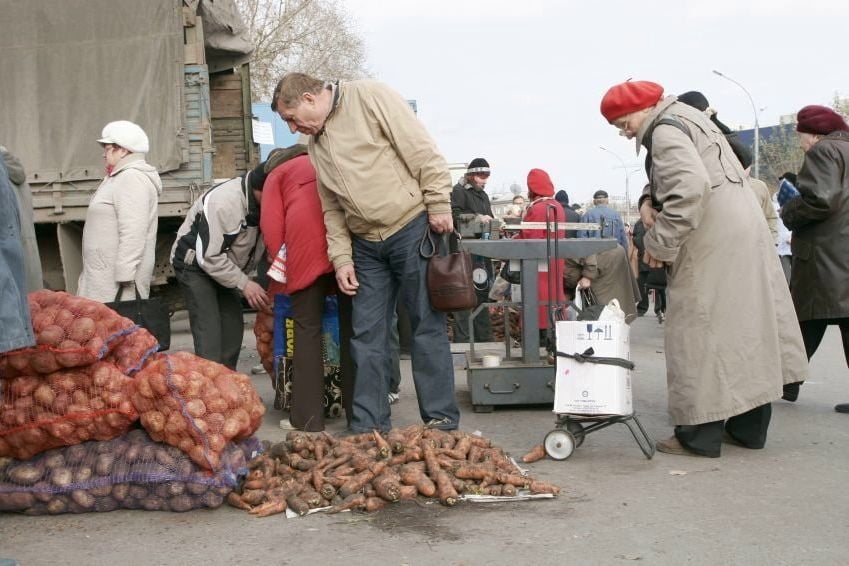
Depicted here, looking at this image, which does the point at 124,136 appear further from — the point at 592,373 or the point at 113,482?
the point at 592,373

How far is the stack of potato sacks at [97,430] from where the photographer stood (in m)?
4.62

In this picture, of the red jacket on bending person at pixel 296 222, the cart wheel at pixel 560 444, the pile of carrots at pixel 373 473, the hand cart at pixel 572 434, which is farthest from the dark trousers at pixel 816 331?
the red jacket on bending person at pixel 296 222

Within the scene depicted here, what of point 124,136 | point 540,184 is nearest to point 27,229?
point 124,136

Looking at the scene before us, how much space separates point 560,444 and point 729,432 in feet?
3.43

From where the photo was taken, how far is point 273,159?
6.54 m

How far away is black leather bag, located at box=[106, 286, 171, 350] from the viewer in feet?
22.2

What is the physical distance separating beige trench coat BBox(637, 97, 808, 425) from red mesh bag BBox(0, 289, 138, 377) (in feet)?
8.88

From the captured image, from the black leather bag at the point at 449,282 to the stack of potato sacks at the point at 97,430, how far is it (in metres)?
1.38

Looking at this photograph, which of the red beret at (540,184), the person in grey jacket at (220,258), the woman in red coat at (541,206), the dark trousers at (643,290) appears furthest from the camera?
the dark trousers at (643,290)

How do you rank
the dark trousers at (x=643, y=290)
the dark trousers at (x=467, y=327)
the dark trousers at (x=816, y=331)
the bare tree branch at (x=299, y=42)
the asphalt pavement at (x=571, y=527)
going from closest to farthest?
1. the asphalt pavement at (x=571, y=527)
2. the dark trousers at (x=816, y=331)
3. the dark trousers at (x=467, y=327)
4. the dark trousers at (x=643, y=290)
5. the bare tree branch at (x=299, y=42)

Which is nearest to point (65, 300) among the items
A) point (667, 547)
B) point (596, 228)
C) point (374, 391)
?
point (374, 391)

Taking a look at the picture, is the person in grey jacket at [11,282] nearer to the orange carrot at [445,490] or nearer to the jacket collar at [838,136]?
the orange carrot at [445,490]

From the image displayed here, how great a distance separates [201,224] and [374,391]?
1788 millimetres

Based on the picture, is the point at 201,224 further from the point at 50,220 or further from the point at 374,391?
the point at 50,220
